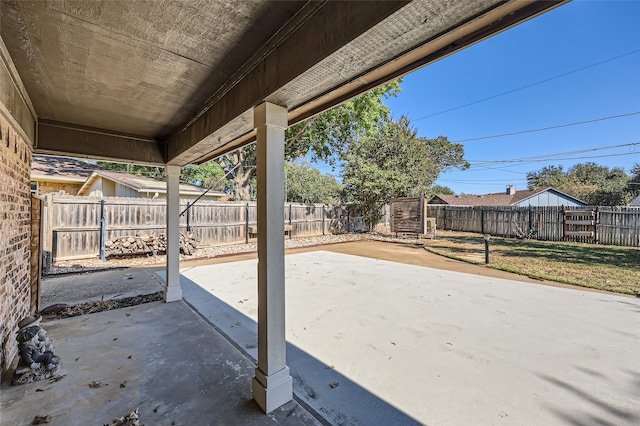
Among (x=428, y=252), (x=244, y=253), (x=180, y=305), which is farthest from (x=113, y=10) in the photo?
(x=428, y=252)

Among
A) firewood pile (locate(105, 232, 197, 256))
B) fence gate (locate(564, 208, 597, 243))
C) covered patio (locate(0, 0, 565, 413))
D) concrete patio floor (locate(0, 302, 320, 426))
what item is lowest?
concrete patio floor (locate(0, 302, 320, 426))

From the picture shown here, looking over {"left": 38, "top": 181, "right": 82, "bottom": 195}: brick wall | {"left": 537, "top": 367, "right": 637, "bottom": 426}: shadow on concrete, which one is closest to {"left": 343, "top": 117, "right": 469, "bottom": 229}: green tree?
{"left": 537, "top": 367, "right": 637, "bottom": 426}: shadow on concrete

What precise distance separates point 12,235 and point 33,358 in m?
1.08

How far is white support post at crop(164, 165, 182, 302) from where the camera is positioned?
4066 mm

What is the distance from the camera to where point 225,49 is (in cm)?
177

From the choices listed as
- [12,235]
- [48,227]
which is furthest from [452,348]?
[48,227]

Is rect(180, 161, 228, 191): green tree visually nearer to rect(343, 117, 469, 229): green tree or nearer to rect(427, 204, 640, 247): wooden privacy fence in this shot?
rect(343, 117, 469, 229): green tree

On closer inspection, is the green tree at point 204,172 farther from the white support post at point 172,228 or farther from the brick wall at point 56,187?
the white support post at point 172,228

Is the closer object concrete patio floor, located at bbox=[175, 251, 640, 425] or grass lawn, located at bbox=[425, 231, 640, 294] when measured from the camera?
concrete patio floor, located at bbox=[175, 251, 640, 425]

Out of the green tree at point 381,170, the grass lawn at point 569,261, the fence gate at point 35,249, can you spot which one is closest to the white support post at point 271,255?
the fence gate at point 35,249

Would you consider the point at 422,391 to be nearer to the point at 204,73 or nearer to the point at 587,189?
the point at 204,73

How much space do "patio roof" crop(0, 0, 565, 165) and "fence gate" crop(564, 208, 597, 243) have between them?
43.0ft

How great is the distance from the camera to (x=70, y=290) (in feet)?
15.4

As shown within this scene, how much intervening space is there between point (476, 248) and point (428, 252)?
189 cm
